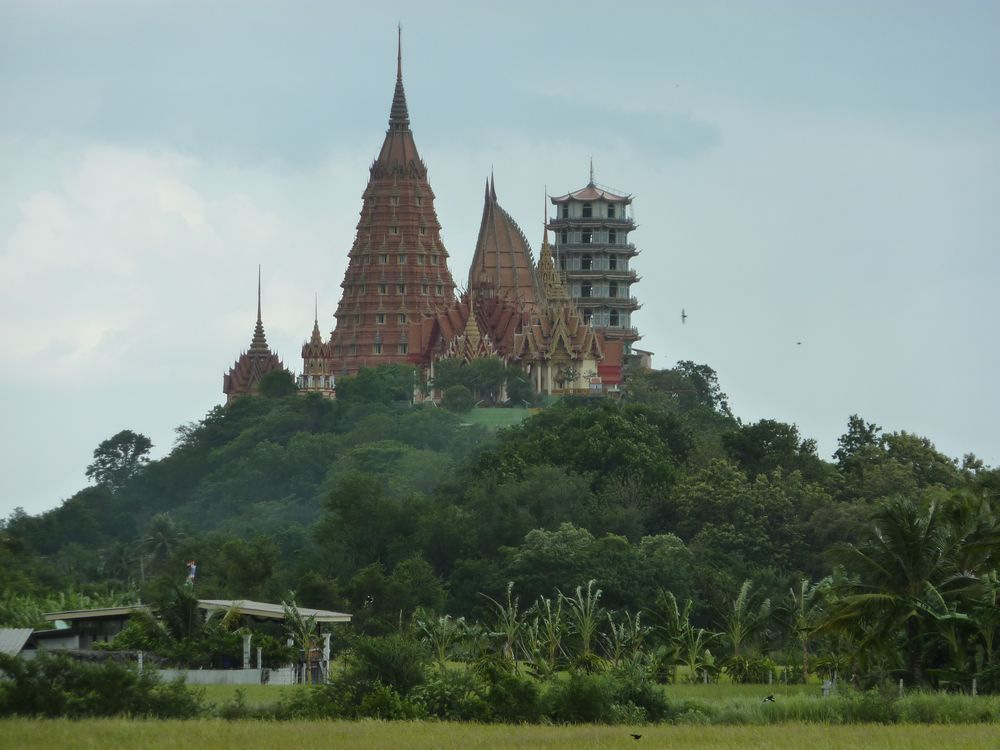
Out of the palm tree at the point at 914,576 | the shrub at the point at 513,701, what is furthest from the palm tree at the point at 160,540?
the shrub at the point at 513,701

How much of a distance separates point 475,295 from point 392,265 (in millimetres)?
5521

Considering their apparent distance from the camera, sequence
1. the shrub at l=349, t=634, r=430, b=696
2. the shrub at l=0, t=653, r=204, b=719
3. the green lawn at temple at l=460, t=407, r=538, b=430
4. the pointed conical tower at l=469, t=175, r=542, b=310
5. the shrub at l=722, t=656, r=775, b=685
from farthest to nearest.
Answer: the pointed conical tower at l=469, t=175, r=542, b=310 → the green lawn at temple at l=460, t=407, r=538, b=430 → the shrub at l=722, t=656, r=775, b=685 → the shrub at l=349, t=634, r=430, b=696 → the shrub at l=0, t=653, r=204, b=719

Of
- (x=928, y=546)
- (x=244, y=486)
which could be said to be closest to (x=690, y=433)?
(x=244, y=486)

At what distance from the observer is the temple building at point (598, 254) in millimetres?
164625

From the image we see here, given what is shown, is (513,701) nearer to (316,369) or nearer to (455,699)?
(455,699)

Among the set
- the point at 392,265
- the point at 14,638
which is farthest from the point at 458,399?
the point at 14,638

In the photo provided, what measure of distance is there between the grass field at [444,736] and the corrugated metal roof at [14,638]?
467 inches

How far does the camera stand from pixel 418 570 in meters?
81.8

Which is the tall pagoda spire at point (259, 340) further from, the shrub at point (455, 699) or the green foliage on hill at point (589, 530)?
the shrub at point (455, 699)

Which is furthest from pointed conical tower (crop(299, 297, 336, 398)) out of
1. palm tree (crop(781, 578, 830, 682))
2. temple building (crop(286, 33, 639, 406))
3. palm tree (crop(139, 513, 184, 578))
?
palm tree (crop(781, 578, 830, 682))

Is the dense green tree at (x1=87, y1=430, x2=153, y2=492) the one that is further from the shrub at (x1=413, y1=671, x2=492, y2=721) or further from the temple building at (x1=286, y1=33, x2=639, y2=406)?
the shrub at (x1=413, y1=671, x2=492, y2=721)

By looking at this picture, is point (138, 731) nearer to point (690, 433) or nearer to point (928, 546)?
point (928, 546)

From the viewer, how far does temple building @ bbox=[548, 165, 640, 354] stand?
540ft

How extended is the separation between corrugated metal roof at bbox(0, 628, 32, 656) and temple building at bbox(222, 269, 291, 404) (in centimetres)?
9685
